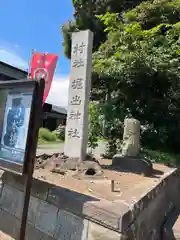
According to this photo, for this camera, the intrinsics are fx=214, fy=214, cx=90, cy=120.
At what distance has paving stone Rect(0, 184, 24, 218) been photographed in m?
2.75

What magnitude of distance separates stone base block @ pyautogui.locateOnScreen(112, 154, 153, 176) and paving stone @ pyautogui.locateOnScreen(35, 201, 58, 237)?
211 centimetres

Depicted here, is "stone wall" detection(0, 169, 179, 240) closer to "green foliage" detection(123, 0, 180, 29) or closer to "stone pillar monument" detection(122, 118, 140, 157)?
"stone pillar monument" detection(122, 118, 140, 157)

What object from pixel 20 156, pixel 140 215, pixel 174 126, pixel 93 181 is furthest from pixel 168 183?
pixel 174 126

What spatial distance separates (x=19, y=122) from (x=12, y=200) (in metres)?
1.31

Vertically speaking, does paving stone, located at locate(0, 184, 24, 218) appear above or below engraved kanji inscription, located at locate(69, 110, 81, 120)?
below

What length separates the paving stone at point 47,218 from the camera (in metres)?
2.41

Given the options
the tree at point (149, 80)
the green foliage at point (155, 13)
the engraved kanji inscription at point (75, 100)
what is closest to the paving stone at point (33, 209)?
the engraved kanji inscription at point (75, 100)

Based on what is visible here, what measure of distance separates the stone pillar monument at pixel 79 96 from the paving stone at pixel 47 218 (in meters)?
1.83

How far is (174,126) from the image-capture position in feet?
22.4

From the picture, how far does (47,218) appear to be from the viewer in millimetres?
2484

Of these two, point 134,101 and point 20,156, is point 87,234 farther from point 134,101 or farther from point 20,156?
point 134,101

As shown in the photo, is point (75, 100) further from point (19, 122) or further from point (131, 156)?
point (19, 122)

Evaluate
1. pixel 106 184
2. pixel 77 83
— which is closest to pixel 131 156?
pixel 106 184

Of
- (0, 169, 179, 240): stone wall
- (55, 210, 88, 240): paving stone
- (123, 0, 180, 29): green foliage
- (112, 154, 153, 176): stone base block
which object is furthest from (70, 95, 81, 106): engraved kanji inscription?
(123, 0, 180, 29): green foliage
